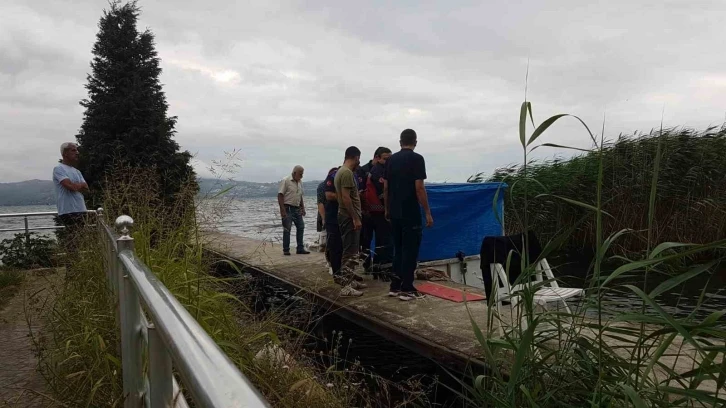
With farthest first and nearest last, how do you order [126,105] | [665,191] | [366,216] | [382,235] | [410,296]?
[126,105] → [665,191] → [366,216] → [382,235] → [410,296]

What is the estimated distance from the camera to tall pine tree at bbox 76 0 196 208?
41.5ft

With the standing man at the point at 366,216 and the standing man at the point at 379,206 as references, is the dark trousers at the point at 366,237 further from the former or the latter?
the standing man at the point at 379,206

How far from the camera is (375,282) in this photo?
7.13 meters

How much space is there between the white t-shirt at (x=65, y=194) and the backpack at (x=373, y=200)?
364 centimetres

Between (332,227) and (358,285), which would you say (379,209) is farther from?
(358,285)

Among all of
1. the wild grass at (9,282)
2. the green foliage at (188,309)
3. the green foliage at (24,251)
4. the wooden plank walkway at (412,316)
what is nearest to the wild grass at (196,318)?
the green foliage at (188,309)

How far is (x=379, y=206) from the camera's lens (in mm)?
7262

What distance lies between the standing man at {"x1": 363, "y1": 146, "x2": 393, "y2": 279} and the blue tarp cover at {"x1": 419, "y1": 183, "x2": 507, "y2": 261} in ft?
2.20

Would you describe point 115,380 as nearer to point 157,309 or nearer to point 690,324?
point 157,309

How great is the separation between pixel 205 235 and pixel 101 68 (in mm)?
11946

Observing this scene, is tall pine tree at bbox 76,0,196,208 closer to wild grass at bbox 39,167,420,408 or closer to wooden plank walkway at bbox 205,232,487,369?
wooden plank walkway at bbox 205,232,487,369

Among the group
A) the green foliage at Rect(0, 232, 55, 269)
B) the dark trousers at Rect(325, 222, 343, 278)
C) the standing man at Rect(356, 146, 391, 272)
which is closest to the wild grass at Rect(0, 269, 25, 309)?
the green foliage at Rect(0, 232, 55, 269)

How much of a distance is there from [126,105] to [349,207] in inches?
368

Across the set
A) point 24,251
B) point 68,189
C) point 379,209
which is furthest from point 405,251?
point 24,251
